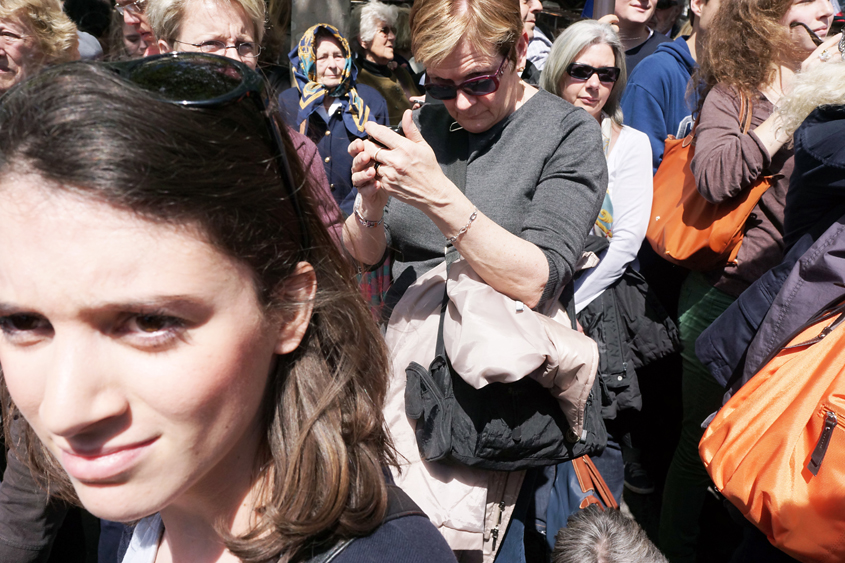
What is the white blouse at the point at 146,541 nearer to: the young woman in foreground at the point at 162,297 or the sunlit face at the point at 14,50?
the young woman in foreground at the point at 162,297

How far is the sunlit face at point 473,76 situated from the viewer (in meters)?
2.00

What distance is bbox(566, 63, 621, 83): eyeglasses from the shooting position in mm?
2984

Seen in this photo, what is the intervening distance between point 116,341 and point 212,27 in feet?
6.01

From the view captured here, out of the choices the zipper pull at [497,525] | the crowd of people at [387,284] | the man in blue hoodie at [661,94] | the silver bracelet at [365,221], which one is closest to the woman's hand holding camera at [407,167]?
the crowd of people at [387,284]

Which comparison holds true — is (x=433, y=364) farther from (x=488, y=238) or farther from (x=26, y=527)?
(x=26, y=527)

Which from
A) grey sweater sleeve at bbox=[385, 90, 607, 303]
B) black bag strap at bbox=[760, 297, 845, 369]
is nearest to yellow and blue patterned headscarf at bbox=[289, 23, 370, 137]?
grey sweater sleeve at bbox=[385, 90, 607, 303]

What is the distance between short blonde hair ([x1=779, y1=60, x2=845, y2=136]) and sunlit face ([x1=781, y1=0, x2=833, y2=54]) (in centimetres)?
52

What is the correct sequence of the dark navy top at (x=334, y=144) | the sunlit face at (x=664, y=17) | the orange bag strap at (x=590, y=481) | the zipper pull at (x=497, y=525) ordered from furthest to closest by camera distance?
the sunlit face at (x=664, y=17)
the dark navy top at (x=334, y=144)
the orange bag strap at (x=590, y=481)
the zipper pull at (x=497, y=525)

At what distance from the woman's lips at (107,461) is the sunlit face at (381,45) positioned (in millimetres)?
5323

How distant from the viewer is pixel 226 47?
2359 mm

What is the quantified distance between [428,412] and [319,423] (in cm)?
76

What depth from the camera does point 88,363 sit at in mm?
808

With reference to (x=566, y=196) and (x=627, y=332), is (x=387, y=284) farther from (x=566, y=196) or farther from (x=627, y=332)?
(x=627, y=332)

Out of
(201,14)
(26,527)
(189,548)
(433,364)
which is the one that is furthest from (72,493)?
(201,14)
